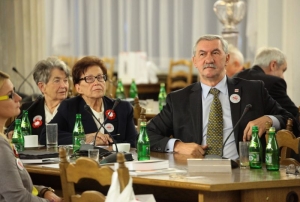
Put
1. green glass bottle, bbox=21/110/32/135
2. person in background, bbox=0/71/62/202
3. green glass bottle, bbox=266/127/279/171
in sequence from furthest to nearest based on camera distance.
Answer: green glass bottle, bbox=21/110/32/135 → green glass bottle, bbox=266/127/279/171 → person in background, bbox=0/71/62/202

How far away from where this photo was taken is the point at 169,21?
1312 cm

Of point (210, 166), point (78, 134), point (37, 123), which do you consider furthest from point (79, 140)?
point (210, 166)

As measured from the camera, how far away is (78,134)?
5.02m

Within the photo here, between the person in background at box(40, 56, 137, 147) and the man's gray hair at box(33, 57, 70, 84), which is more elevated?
the man's gray hair at box(33, 57, 70, 84)

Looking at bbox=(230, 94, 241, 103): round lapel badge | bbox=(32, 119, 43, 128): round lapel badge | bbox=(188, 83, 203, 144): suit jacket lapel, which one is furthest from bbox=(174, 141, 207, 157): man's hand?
bbox=(32, 119, 43, 128): round lapel badge

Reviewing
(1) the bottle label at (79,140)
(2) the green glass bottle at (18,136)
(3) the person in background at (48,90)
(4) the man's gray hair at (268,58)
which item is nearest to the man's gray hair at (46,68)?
(3) the person in background at (48,90)

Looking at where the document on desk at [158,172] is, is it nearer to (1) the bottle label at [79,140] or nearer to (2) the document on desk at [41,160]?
(2) the document on desk at [41,160]

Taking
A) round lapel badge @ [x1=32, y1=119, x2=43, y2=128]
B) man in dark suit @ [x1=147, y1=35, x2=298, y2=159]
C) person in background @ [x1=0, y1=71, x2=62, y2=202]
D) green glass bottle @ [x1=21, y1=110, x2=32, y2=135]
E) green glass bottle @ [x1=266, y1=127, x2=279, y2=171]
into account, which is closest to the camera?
person in background @ [x1=0, y1=71, x2=62, y2=202]

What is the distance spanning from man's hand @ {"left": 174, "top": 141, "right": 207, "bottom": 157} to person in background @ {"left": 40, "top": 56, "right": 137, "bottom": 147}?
66 centimetres

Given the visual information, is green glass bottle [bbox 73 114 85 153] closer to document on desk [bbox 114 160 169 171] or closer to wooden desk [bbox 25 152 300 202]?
document on desk [bbox 114 160 169 171]

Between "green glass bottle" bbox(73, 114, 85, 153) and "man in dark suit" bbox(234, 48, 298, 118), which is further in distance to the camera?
"man in dark suit" bbox(234, 48, 298, 118)

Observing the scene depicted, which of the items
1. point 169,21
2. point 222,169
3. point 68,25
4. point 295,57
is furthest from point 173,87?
point 222,169

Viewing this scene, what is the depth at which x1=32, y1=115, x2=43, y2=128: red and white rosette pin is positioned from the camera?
5.72m

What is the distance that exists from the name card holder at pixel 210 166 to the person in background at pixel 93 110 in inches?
56.2
